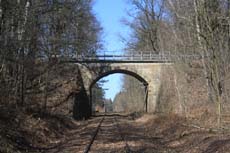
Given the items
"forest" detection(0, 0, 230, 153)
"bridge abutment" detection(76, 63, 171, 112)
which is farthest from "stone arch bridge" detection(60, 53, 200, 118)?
"forest" detection(0, 0, 230, 153)

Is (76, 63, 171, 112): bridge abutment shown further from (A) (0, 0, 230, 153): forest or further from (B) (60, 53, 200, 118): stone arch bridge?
(A) (0, 0, 230, 153): forest

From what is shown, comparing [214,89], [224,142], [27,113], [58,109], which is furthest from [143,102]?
[224,142]

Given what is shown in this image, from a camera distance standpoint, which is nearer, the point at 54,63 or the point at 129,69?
the point at 54,63

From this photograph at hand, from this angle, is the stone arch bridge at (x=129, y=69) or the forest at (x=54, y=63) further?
the stone arch bridge at (x=129, y=69)

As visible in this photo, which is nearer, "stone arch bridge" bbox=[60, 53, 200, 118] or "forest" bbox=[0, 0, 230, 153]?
"forest" bbox=[0, 0, 230, 153]

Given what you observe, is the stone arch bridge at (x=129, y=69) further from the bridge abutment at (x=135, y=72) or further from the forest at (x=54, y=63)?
the forest at (x=54, y=63)

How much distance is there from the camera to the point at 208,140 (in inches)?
688

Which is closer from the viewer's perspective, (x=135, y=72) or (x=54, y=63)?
(x=54, y=63)

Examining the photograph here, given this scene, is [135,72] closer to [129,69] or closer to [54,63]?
[129,69]

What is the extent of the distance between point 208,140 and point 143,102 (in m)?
44.2

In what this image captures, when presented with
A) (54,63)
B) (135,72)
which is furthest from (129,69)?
(54,63)

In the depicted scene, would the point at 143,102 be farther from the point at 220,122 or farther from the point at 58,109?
the point at 220,122

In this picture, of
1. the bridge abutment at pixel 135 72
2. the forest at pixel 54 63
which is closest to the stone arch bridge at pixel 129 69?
the bridge abutment at pixel 135 72

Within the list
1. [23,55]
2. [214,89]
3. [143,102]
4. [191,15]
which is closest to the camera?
[214,89]
